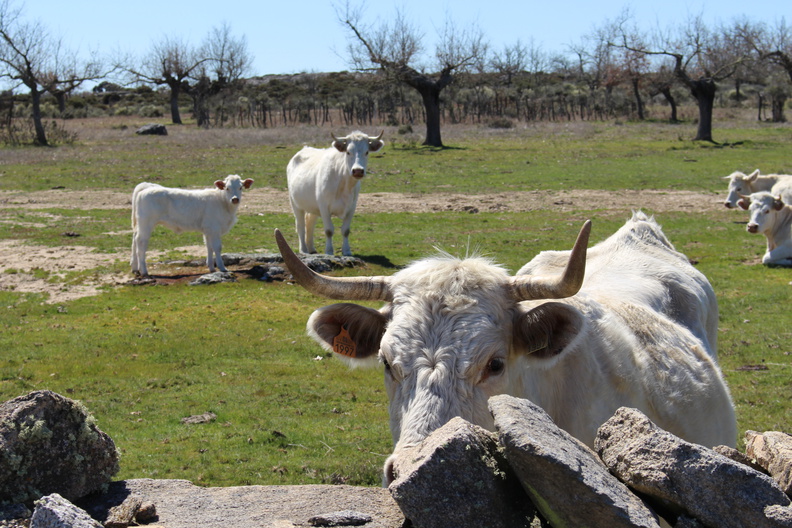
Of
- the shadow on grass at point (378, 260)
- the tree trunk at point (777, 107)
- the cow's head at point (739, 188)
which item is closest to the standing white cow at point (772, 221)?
the cow's head at point (739, 188)

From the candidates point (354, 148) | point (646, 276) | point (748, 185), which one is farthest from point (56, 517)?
point (748, 185)

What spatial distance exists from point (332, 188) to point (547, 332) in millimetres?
13518

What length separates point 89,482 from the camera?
3398 millimetres

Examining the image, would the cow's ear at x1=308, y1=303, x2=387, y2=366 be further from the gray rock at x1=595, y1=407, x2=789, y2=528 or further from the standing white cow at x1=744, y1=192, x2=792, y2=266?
the standing white cow at x1=744, y1=192, x2=792, y2=266

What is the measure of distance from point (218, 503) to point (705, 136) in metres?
40.7

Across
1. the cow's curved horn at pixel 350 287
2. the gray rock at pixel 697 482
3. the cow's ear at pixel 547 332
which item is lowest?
the gray rock at pixel 697 482

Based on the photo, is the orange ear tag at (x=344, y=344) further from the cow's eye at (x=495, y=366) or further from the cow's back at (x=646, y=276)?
the cow's back at (x=646, y=276)

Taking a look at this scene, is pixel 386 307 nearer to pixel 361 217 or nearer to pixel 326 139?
pixel 361 217

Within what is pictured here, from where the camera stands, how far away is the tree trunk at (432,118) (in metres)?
39.2

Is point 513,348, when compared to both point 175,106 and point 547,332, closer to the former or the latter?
point 547,332

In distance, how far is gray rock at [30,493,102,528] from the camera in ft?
8.69

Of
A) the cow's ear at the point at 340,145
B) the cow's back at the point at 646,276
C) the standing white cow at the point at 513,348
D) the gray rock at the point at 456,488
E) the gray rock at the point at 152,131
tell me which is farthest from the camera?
the gray rock at the point at 152,131

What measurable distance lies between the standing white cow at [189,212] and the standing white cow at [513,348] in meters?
11.2

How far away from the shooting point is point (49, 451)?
325cm
